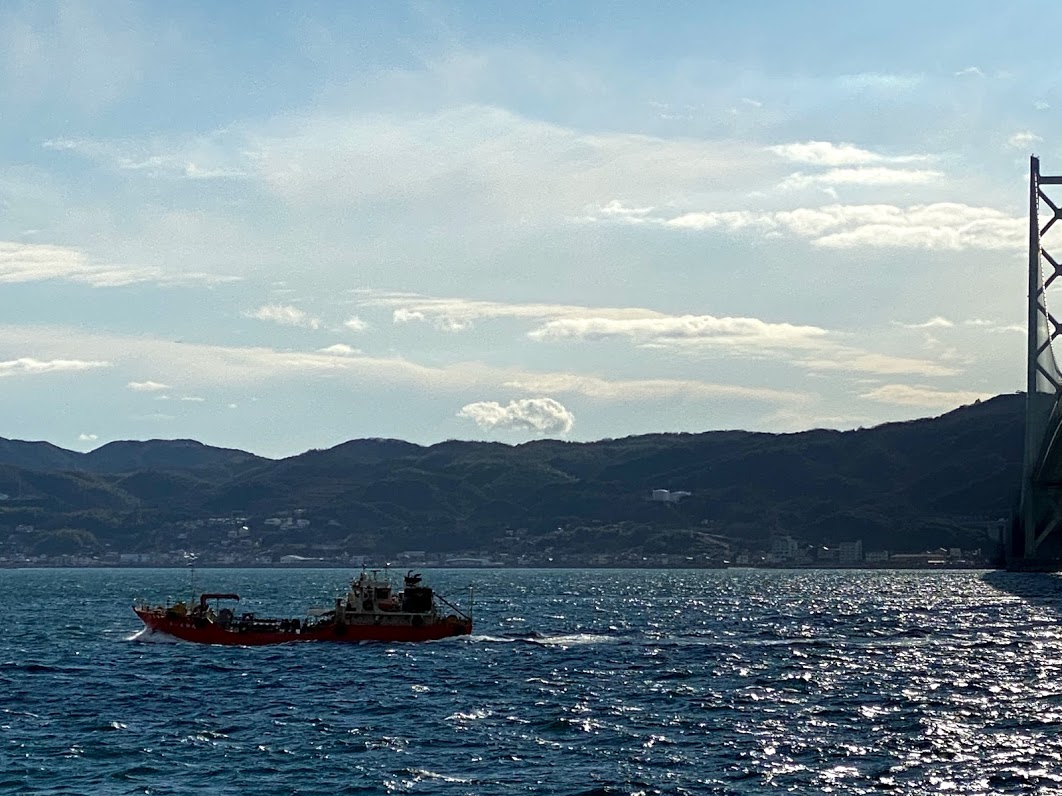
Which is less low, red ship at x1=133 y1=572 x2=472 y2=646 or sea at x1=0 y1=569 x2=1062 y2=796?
red ship at x1=133 y1=572 x2=472 y2=646

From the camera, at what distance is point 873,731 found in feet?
186

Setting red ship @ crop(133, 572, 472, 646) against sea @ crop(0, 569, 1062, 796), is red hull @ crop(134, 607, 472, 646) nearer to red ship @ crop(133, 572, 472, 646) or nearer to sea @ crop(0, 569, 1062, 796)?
red ship @ crop(133, 572, 472, 646)

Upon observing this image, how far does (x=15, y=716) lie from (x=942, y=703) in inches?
1550

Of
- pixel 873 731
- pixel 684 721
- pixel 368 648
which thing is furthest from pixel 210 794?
pixel 368 648

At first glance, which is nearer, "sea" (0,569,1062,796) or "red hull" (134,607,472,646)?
"sea" (0,569,1062,796)

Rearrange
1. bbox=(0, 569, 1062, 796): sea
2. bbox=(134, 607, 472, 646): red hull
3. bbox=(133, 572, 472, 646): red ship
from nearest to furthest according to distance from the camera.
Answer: bbox=(0, 569, 1062, 796): sea → bbox=(134, 607, 472, 646): red hull → bbox=(133, 572, 472, 646): red ship

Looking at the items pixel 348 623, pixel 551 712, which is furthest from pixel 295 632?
pixel 551 712

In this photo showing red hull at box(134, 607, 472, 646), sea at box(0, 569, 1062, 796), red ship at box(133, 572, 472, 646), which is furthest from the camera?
red ship at box(133, 572, 472, 646)

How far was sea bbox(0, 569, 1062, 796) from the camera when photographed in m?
48.2

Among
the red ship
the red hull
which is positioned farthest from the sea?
the red ship

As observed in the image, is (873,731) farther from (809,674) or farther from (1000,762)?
(809,674)

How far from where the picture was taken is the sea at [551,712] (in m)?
48.2

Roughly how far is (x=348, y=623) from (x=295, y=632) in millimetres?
3632

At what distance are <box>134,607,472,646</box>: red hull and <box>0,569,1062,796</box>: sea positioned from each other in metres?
1.32
